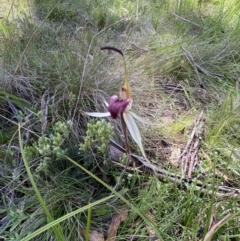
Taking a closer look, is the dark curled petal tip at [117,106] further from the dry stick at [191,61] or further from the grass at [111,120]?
the dry stick at [191,61]

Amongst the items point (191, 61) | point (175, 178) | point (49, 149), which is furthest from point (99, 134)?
point (191, 61)

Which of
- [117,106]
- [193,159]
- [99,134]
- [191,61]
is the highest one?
[117,106]

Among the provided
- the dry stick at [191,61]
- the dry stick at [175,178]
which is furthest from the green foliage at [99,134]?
the dry stick at [191,61]

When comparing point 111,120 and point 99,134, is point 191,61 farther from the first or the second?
point 99,134

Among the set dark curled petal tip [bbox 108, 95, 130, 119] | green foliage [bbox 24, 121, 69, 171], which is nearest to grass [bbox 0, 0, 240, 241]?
green foliage [bbox 24, 121, 69, 171]

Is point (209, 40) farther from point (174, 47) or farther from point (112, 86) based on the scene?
point (112, 86)

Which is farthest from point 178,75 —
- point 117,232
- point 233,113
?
point 117,232

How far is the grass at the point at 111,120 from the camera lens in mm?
960

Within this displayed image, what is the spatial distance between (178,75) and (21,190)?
1017 millimetres

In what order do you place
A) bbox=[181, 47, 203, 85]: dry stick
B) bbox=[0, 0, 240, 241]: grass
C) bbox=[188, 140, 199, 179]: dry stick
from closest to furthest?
bbox=[0, 0, 240, 241]: grass
bbox=[188, 140, 199, 179]: dry stick
bbox=[181, 47, 203, 85]: dry stick

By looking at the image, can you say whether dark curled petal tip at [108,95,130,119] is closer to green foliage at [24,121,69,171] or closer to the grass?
the grass

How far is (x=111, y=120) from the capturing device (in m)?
→ 1.27

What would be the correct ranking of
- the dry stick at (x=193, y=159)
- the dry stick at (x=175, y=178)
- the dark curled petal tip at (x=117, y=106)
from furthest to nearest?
the dry stick at (x=193, y=159) < the dry stick at (x=175, y=178) < the dark curled petal tip at (x=117, y=106)

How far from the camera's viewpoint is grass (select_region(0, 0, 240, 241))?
96 centimetres
